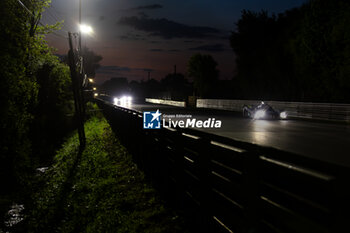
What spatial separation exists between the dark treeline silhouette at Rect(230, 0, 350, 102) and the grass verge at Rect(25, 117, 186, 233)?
29.1m

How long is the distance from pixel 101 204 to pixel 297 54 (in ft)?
130

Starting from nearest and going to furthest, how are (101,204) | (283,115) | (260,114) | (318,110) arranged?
(101,204) < (260,114) < (318,110) < (283,115)

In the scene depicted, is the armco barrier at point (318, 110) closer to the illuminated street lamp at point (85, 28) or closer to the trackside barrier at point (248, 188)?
the illuminated street lamp at point (85, 28)

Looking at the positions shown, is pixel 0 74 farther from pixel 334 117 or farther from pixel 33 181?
pixel 334 117

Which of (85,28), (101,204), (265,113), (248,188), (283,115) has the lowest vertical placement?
(101,204)

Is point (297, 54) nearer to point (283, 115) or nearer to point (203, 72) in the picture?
point (283, 115)

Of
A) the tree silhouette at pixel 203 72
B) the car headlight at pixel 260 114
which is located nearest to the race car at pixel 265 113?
the car headlight at pixel 260 114

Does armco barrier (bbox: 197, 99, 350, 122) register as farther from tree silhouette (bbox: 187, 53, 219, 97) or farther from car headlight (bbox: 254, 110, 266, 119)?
tree silhouette (bbox: 187, 53, 219, 97)

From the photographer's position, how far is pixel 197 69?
7275 centimetres

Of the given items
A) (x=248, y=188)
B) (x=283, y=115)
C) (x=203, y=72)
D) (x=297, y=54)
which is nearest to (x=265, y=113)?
(x=283, y=115)

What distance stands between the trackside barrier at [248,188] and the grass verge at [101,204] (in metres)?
0.50

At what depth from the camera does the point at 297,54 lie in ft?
133

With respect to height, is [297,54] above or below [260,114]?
above

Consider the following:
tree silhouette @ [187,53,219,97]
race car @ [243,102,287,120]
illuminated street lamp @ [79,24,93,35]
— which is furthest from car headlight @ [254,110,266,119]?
tree silhouette @ [187,53,219,97]
